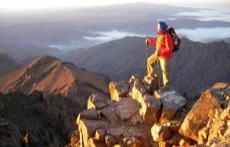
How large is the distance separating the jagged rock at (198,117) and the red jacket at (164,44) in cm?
290

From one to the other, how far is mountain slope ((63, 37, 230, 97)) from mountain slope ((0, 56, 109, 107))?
97.6 ft

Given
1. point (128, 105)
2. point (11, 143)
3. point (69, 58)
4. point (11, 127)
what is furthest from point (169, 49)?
point (69, 58)

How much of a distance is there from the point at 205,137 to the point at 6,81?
212 feet

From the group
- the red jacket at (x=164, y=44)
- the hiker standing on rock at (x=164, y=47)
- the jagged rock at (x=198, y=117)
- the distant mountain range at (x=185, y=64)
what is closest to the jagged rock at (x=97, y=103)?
the hiker standing on rock at (x=164, y=47)

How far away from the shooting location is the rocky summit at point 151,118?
11.4 m

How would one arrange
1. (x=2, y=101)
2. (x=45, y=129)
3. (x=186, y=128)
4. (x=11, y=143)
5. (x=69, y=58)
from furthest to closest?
(x=69, y=58) < (x=2, y=101) < (x=45, y=129) < (x=11, y=143) < (x=186, y=128)

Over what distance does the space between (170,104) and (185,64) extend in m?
95.5

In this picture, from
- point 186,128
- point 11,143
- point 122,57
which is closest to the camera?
point 186,128

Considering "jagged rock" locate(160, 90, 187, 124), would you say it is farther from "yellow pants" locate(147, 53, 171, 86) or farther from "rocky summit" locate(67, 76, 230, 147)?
"yellow pants" locate(147, 53, 171, 86)

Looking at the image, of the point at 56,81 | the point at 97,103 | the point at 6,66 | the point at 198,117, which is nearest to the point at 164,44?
the point at 97,103

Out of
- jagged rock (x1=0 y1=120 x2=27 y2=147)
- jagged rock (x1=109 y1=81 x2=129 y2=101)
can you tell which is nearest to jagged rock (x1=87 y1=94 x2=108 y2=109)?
jagged rock (x1=109 y1=81 x2=129 y2=101)

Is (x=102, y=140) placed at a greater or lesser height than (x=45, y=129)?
greater

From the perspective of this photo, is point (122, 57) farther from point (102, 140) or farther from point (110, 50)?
point (102, 140)

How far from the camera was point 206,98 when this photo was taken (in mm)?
11953
